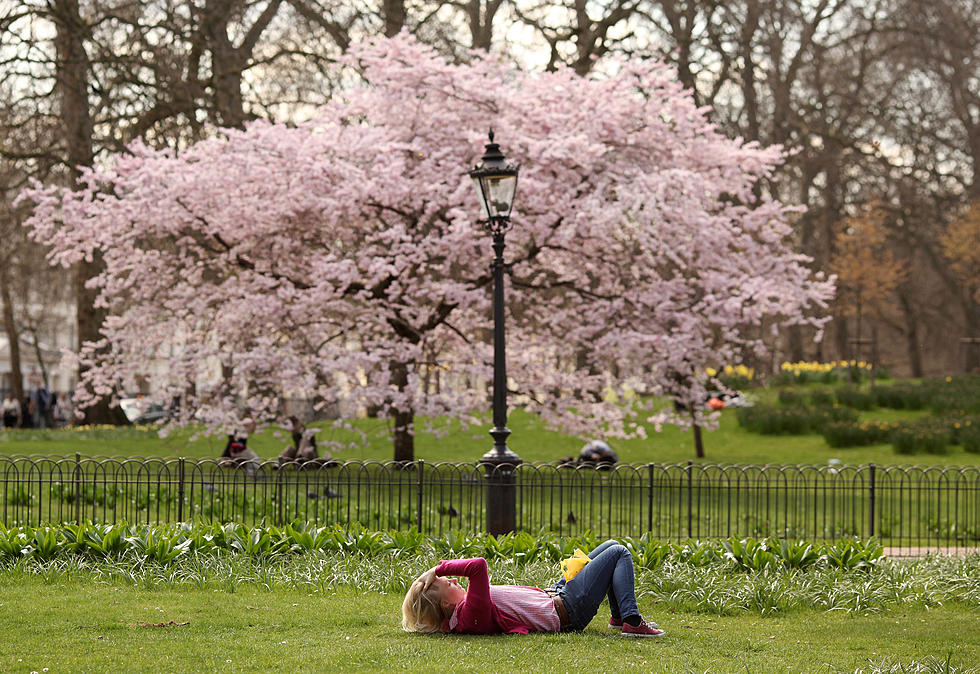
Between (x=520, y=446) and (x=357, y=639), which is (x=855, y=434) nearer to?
(x=520, y=446)

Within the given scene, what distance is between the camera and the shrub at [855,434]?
24594 mm

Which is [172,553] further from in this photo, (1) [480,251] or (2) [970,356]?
(2) [970,356]

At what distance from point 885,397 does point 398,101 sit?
16.2m

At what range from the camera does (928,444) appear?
2352 cm

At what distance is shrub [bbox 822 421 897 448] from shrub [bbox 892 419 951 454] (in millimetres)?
786

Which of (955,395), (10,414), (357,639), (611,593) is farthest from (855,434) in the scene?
(10,414)

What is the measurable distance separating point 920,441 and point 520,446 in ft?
26.9

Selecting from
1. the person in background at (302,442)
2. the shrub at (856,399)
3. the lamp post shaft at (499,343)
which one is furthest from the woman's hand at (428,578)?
the shrub at (856,399)

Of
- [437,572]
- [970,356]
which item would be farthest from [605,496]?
[970,356]

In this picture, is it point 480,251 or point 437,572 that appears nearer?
point 437,572

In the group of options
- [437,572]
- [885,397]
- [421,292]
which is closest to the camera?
[437,572]

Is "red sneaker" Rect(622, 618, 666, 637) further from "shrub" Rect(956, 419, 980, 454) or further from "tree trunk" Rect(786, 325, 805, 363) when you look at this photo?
"tree trunk" Rect(786, 325, 805, 363)

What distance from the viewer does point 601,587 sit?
734 cm

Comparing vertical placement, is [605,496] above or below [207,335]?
below
